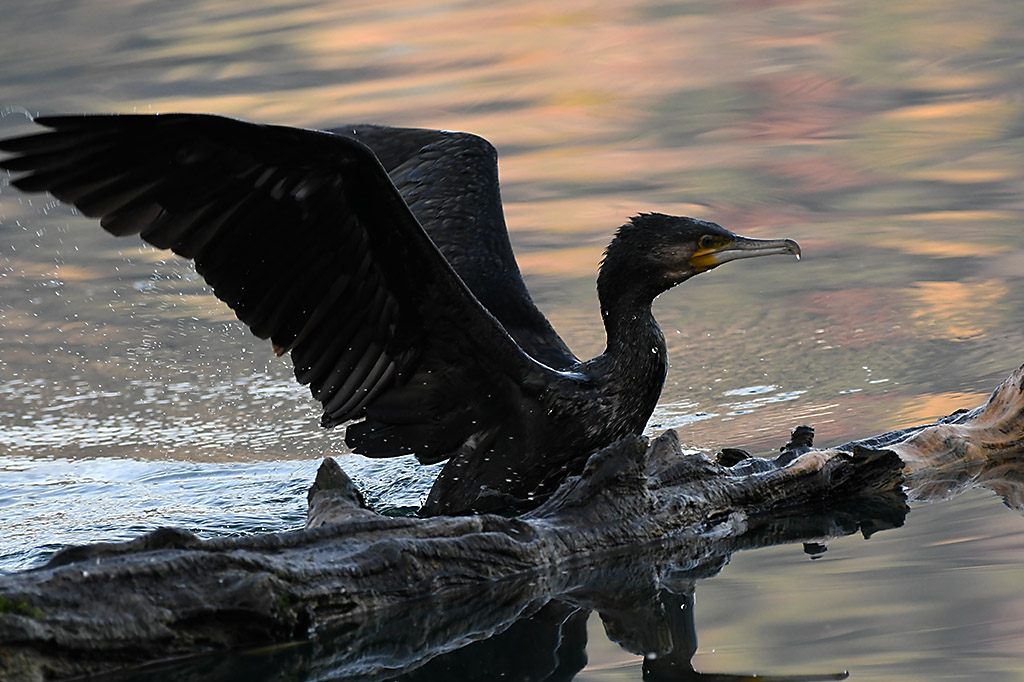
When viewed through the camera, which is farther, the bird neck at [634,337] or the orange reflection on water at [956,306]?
the orange reflection on water at [956,306]

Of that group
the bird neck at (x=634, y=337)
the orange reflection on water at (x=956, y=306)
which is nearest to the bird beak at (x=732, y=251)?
the bird neck at (x=634, y=337)

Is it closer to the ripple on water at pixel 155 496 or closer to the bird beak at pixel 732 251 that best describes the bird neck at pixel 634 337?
the bird beak at pixel 732 251

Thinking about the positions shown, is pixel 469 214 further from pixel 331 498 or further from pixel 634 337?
pixel 331 498

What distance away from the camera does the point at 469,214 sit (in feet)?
21.2

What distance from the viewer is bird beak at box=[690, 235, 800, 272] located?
5.55 m

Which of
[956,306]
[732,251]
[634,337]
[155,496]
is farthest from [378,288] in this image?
[956,306]

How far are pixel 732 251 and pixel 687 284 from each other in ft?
8.96

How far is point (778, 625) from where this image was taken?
376 cm

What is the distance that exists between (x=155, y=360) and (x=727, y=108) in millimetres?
5681

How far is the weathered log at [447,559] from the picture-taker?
3486 mm

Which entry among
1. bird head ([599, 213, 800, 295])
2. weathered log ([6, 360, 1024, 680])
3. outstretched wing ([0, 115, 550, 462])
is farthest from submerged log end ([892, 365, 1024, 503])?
outstretched wing ([0, 115, 550, 462])

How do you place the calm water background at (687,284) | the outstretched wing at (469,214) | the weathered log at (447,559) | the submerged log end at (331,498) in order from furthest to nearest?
the outstretched wing at (469,214), the submerged log end at (331,498), the calm water background at (687,284), the weathered log at (447,559)

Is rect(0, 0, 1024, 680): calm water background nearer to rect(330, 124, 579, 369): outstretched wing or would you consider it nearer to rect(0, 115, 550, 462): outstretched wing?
rect(0, 115, 550, 462): outstretched wing

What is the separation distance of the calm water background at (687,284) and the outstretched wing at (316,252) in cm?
58
